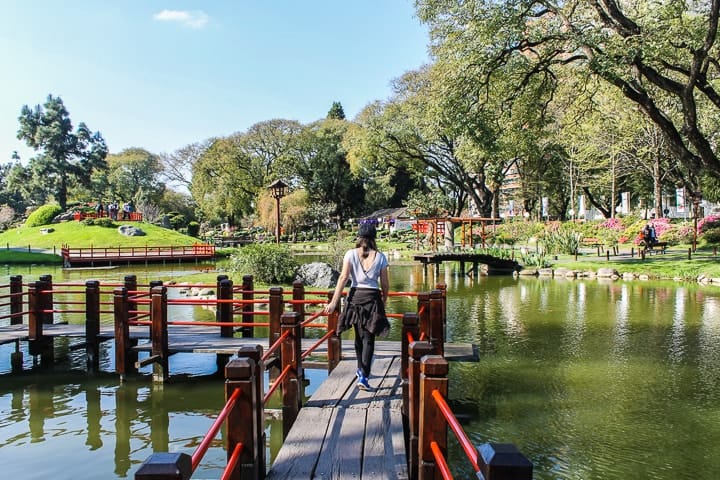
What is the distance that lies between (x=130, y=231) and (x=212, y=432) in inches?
1865

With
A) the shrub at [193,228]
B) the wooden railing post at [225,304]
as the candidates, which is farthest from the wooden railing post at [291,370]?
the shrub at [193,228]

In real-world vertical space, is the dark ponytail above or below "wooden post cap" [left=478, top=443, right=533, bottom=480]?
above

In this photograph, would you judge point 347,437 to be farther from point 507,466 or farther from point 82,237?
point 82,237

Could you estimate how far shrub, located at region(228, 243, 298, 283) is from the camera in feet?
65.6

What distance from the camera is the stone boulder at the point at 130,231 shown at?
46.5 metres

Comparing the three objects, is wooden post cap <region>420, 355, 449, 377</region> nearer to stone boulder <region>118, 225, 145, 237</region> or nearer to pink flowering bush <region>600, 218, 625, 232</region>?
pink flowering bush <region>600, 218, 625, 232</region>

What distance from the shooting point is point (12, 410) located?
8.26 meters

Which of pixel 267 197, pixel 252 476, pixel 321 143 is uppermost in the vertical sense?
pixel 321 143

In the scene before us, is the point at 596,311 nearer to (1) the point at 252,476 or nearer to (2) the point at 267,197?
(1) the point at 252,476

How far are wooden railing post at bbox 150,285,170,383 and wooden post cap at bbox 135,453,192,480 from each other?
23.0 feet

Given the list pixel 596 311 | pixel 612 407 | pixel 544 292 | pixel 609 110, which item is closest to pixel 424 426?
pixel 612 407

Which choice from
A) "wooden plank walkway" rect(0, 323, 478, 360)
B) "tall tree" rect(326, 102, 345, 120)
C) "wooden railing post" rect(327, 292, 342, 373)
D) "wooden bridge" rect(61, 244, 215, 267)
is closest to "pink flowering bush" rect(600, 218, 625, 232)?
"wooden bridge" rect(61, 244, 215, 267)

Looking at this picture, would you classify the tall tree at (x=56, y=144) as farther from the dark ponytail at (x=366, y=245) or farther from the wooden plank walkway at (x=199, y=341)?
the dark ponytail at (x=366, y=245)

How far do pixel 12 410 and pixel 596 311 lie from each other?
14483 mm
